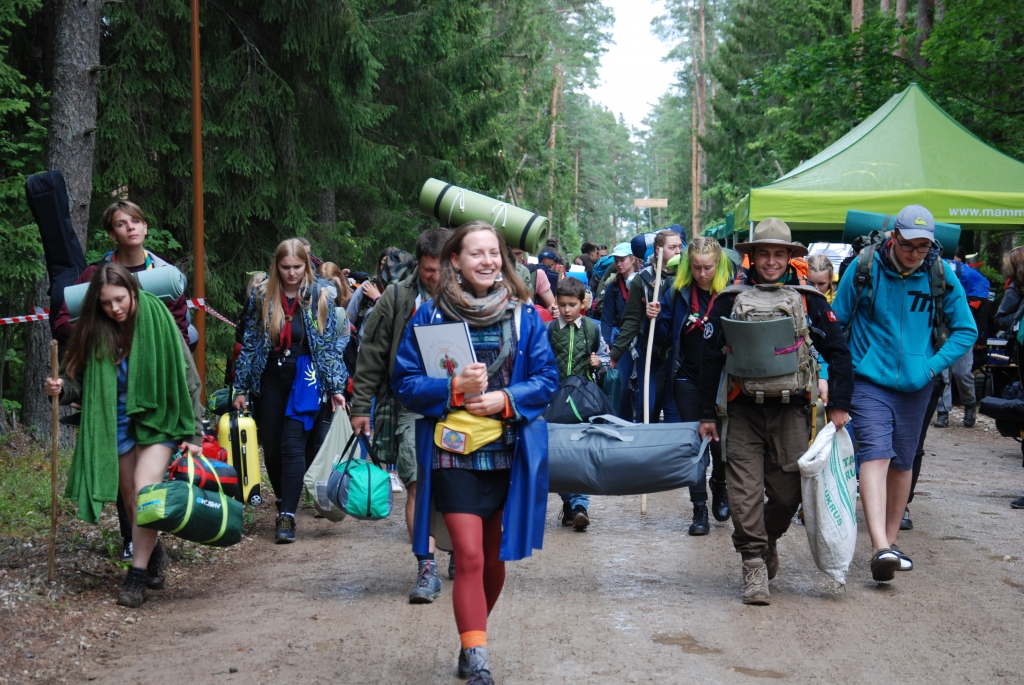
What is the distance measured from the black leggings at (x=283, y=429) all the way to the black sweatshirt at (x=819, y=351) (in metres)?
3.00

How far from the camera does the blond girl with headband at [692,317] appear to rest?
7305 mm

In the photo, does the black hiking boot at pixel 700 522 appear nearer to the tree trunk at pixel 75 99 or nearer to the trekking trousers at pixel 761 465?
the trekking trousers at pixel 761 465

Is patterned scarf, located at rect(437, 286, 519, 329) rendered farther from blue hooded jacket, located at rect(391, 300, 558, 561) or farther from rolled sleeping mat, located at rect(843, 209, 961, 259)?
rolled sleeping mat, located at rect(843, 209, 961, 259)

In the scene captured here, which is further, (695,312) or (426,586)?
(695,312)

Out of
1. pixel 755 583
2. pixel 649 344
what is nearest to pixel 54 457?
pixel 755 583

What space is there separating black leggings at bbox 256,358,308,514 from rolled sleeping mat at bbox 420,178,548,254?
2048mm

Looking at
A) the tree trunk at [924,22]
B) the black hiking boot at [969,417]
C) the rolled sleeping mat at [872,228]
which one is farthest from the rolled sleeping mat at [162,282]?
the tree trunk at [924,22]

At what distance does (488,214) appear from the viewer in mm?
5684

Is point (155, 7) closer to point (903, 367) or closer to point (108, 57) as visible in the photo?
point (108, 57)

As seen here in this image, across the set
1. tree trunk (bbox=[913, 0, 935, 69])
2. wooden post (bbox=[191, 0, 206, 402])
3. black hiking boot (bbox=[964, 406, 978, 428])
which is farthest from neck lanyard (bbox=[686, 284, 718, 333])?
tree trunk (bbox=[913, 0, 935, 69])

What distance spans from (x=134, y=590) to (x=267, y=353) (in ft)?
7.03

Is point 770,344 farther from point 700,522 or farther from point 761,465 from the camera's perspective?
point 700,522

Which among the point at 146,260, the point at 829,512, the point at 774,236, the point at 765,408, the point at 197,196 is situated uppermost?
the point at 197,196

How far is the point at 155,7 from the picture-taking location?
12.4 meters
